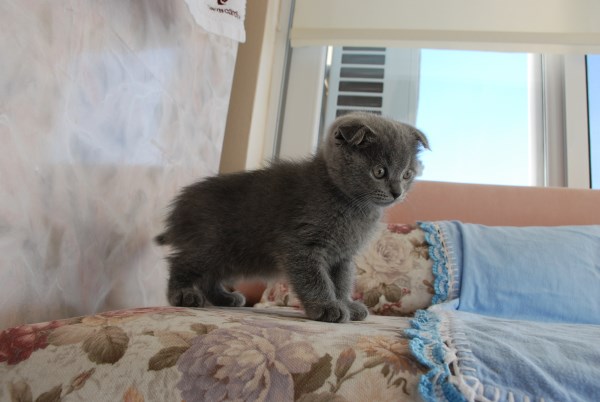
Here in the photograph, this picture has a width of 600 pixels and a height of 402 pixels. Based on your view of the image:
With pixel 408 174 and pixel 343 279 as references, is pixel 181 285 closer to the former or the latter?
pixel 343 279

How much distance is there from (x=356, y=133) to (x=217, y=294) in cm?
58

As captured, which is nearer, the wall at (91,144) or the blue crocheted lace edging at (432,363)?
the blue crocheted lace edging at (432,363)

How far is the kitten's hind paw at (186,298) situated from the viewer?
1.12 m

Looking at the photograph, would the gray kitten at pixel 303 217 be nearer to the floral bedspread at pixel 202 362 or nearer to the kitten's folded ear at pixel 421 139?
the kitten's folded ear at pixel 421 139

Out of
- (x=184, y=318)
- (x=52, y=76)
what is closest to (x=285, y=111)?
(x=52, y=76)

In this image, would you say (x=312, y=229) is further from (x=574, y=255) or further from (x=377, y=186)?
(x=574, y=255)

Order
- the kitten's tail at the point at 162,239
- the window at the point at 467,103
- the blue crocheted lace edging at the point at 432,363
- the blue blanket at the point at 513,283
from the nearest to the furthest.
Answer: the blue crocheted lace edging at the point at 432,363, the blue blanket at the point at 513,283, the kitten's tail at the point at 162,239, the window at the point at 467,103

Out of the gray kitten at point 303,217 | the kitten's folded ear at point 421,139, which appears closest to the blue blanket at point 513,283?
the gray kitten at point 303,217

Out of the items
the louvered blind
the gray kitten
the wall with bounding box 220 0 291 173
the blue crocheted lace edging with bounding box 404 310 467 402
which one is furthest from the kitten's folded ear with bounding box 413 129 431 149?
the louvered blind

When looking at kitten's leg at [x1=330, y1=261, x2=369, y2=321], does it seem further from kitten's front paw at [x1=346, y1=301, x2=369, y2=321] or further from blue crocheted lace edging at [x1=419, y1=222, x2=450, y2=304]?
blue crocheted lace edging at [x1=419, y1=222, x2=450, y2=304]

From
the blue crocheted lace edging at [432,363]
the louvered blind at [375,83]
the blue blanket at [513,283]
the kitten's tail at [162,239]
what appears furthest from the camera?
the louvered blind at [375,83]

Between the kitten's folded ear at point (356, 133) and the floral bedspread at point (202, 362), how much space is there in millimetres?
442

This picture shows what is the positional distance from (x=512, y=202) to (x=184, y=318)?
1.34 metres

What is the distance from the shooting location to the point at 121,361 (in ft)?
2.19
